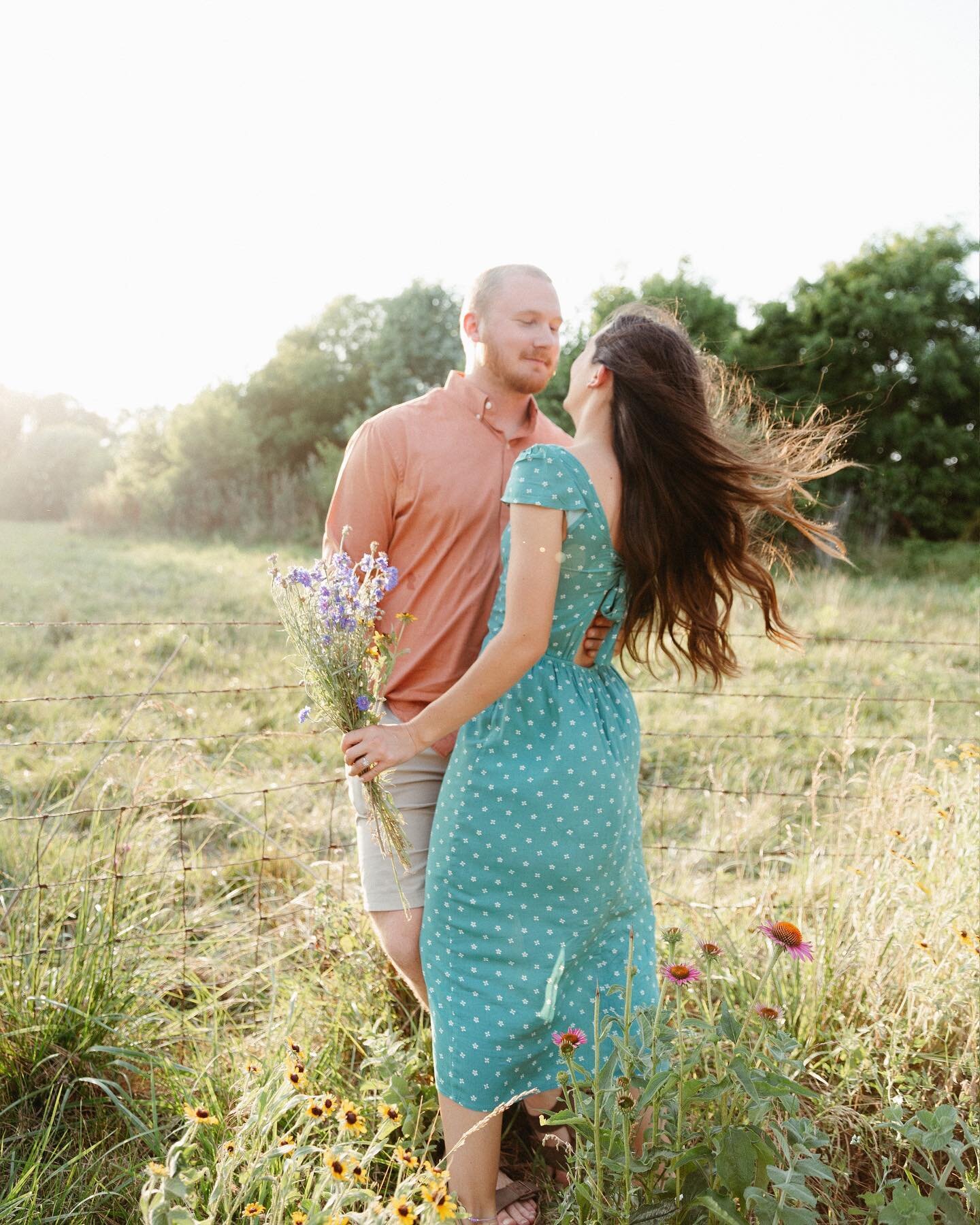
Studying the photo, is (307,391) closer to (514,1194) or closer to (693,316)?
(693,316)

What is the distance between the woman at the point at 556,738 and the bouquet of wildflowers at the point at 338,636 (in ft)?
0.33

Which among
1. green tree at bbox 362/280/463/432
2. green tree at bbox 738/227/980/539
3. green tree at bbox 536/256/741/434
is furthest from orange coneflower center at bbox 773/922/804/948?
green tree at bbox 362/280/463/432

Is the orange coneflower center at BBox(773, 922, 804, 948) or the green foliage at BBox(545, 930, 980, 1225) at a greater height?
the orange coneflower center at BBox(773, 922, 804, 948)

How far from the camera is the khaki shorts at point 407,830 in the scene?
237cm

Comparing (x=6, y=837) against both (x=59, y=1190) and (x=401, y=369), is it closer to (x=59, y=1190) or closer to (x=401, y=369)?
(x=59, y=1190)

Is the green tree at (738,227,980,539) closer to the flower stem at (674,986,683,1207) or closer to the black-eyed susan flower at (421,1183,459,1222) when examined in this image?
the flower stem at (674,986,683,1207)

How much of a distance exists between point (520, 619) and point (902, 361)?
1443 cm

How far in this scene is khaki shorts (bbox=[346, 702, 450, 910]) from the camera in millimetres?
2369

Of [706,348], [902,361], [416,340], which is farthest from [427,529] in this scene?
[416,340]

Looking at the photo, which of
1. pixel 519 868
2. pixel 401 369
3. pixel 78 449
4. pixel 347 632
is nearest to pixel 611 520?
pixel 347 632

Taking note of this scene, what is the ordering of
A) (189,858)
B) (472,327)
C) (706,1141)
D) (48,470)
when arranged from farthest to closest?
(48,470), (189,858), (472,327), (706,1141)

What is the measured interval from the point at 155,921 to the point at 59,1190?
1.06 meters

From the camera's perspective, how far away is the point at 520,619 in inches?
75.4

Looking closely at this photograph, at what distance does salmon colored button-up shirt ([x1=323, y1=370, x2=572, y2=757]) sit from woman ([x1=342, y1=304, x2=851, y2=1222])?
0.30 meters
